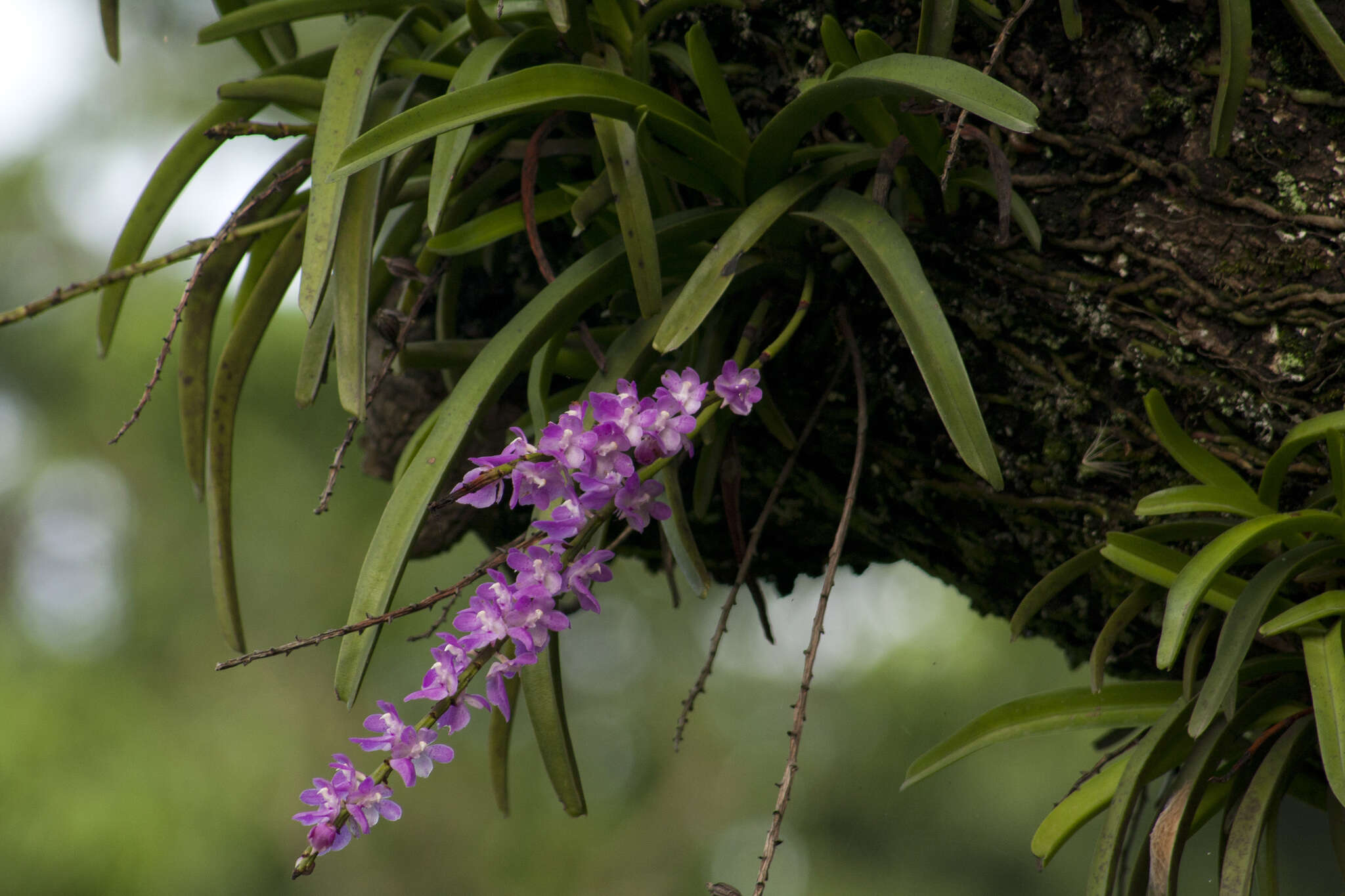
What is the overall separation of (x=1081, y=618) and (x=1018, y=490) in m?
0.14

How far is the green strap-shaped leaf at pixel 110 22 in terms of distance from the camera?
83cm

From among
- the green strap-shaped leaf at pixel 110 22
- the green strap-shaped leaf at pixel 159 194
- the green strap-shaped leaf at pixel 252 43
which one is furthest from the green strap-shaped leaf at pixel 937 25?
the green strap-shaped leaf at pixel 110 22

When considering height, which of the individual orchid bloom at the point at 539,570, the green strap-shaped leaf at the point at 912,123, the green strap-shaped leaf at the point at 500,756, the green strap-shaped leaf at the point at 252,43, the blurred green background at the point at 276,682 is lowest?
the blurred green background at the point at 276,682

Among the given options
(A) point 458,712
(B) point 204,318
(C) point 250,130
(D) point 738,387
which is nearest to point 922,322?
(D) point 738,387

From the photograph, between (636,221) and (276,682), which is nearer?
(636,221)

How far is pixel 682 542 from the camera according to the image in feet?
1.83

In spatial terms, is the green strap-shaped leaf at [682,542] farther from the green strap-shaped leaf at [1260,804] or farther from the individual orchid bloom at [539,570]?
the green strap-shaped leaf at [1260,804]

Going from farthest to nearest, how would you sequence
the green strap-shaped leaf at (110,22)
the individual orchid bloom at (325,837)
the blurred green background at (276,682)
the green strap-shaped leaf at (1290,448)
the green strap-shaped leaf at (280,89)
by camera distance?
the blurred green background at (276,682) < the green strap-shaped leaf at (110,22) < the green strap-shaped leaf at (280,89) < the green strap-shaped leaf at (1290,448) < the individual orchid bloom at (325,837)

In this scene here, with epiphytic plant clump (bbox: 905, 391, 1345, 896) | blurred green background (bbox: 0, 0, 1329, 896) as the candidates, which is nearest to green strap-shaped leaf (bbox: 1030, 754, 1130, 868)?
epiphytic plant clump (bbox: 905, 391, 1345, 896)

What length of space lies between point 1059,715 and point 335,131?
636 mm

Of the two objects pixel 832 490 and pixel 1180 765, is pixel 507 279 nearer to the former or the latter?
pixel 832 490

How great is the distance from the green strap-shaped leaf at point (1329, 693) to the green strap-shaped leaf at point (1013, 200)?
0.94 feet

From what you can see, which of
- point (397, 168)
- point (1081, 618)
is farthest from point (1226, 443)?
point (397, 168)

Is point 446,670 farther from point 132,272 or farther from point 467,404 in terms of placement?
point 132,272
